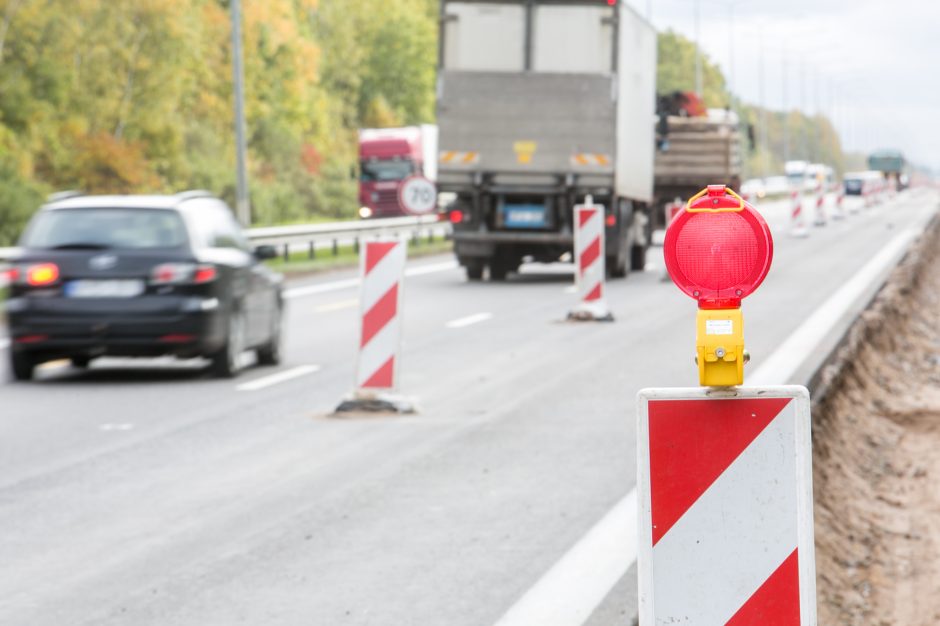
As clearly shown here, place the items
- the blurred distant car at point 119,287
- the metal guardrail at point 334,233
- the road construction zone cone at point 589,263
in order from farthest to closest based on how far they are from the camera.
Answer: the metal guardrail at point 334,233 < the road construction zone cone at point 589,263 < the blurred distant car at point 119,287

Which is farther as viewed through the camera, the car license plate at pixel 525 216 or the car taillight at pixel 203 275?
the car license plate at pixel 525 216

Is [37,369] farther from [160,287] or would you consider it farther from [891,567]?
Answer: [891,567]

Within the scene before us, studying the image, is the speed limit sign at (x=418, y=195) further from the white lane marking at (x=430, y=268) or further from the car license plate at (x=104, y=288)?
the car license plate at (x=104, y=288)

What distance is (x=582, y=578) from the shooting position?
7051mm

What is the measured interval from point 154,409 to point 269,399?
3.04 feet

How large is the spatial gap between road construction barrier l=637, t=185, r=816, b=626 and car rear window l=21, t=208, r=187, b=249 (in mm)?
11170

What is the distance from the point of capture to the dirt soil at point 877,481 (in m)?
7.63

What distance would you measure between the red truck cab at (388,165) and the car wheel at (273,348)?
4401 centimetres

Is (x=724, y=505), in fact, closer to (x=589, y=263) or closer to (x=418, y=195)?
(x=589, y=263)

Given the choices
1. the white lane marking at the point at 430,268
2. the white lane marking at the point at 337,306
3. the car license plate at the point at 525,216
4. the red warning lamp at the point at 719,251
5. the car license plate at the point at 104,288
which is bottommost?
the white lane marking at the point at 430,268

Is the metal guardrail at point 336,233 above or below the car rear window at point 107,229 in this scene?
below

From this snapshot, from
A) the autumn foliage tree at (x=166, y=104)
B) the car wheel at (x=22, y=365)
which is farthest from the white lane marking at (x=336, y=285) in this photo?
the autumn foliage tree at (x=166, y=104)

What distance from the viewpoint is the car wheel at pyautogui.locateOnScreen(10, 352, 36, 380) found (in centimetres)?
1529

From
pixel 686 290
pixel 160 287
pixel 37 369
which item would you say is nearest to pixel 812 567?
pixel 686 290
